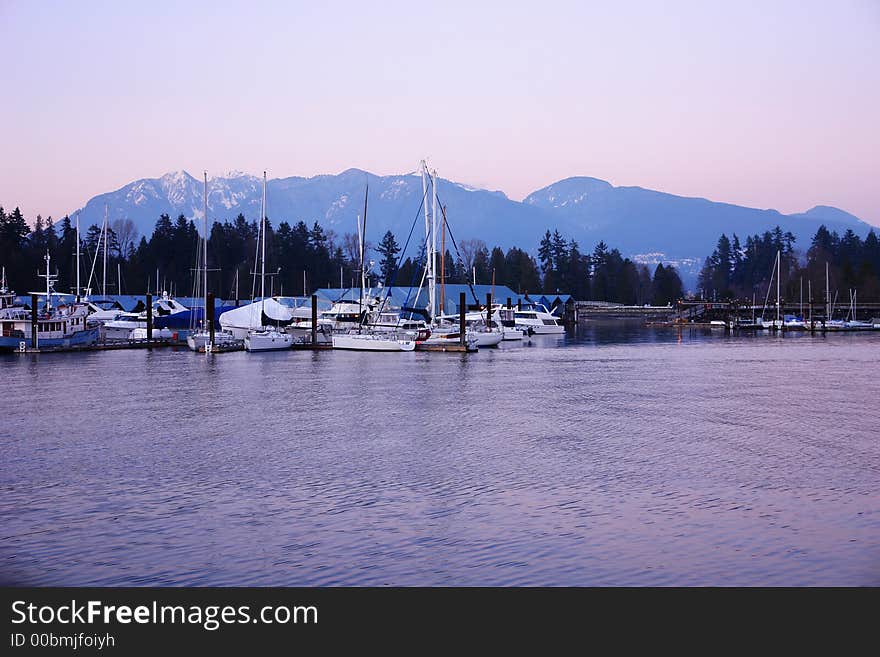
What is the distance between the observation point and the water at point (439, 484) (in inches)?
751

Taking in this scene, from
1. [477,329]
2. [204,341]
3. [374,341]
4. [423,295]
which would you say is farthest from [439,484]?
[423,295]

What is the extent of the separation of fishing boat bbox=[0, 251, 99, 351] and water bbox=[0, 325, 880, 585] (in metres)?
29.2

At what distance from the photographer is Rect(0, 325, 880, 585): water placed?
62.6ft

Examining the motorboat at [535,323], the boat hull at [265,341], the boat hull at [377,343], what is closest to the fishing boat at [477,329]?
the boat hull at [377,343]

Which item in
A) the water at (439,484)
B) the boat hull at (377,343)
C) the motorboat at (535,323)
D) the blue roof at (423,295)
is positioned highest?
the blue roof at (423,295)

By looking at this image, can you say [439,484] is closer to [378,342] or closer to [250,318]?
[378,342]

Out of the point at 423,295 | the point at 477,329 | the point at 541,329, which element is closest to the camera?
the point at 477,329

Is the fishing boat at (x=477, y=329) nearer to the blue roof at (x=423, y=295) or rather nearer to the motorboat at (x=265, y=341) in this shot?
the motorboat at (x=265, y=341)

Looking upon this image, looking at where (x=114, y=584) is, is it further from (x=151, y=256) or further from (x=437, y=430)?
(x=151, y=256)

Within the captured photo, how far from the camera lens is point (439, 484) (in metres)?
26.6

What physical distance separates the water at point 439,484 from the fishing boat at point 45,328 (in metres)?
29.2

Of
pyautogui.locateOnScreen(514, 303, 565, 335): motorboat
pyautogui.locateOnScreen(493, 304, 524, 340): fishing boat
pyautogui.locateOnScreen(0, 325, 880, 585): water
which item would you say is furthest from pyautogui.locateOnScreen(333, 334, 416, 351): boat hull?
pyautogui.locateOnScreen(514, 303, 565, 335): motorboat

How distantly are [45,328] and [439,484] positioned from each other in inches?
2599
